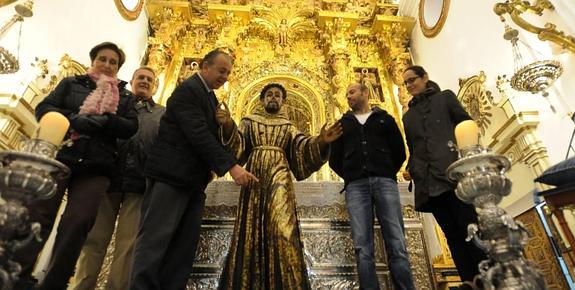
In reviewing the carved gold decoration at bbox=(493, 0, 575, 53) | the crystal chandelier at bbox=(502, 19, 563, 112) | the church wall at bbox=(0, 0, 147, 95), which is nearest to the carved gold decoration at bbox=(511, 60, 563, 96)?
the crystal chandelier at bbox=(502, 19, 563, 112)

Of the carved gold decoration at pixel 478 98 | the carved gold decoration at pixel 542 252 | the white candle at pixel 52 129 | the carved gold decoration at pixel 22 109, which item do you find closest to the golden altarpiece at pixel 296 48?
the carved gold decoration at pixel 542 252

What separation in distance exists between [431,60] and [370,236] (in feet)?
15.9

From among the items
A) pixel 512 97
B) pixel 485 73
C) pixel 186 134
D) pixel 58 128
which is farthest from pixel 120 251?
pixel 485 73

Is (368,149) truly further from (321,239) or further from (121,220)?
(121,220)

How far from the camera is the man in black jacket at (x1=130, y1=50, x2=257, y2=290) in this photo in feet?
5.36

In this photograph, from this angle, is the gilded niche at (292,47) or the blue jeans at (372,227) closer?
the blue jeans at (372,227)

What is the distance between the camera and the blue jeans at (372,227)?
199 cm

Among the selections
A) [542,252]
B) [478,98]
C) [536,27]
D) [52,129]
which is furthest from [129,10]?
[542,252]

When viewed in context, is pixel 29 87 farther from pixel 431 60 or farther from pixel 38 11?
pixel 431 60

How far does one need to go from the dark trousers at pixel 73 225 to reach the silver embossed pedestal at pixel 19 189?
598 millimetres

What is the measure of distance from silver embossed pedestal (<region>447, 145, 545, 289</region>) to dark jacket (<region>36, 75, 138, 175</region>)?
5.34ft

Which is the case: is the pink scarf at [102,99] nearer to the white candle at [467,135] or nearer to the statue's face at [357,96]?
the statue's face at [357,96]

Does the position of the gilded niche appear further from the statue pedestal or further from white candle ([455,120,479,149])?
white candle ([455,120,479,149])

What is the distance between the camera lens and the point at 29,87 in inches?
140
